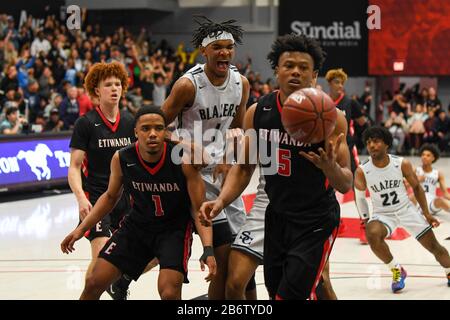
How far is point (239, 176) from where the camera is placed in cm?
582

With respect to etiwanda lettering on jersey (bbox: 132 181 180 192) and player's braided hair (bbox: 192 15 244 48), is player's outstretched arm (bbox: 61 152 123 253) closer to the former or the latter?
etiwanda lettering on jersey (bbox: 132 181 180 192)

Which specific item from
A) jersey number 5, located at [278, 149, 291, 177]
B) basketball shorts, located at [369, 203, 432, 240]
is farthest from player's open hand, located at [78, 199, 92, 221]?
basketball shorts, located at [369, 203, 432, 240]

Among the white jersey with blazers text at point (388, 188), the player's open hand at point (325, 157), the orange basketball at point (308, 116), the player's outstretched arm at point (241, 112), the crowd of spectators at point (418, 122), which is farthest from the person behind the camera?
the crowd of spectators at point (418, 122)

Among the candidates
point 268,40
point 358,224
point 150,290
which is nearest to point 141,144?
point 150,290

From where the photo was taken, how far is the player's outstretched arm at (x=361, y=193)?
9.10m

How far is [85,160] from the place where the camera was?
7.36m

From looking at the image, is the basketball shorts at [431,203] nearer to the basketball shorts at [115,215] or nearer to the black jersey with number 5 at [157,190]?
the basketball shorts at [115,215]

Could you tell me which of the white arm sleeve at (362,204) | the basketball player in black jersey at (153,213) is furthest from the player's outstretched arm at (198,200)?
the white arm sleeve at (362,204)

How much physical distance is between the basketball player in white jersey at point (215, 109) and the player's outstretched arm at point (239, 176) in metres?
0.62

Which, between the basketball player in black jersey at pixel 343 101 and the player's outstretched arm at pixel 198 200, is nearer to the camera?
the player's outstretched arm at pixel 198 200

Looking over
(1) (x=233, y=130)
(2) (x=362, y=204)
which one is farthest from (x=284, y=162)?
(2) (x=362, y=204)

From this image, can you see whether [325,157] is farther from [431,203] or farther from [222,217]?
[431,203]

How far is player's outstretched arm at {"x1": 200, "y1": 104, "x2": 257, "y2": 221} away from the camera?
18.5ft

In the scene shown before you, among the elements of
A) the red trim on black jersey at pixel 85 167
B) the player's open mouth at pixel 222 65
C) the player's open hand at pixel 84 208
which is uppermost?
the player's open mouth at pixel 222 65
